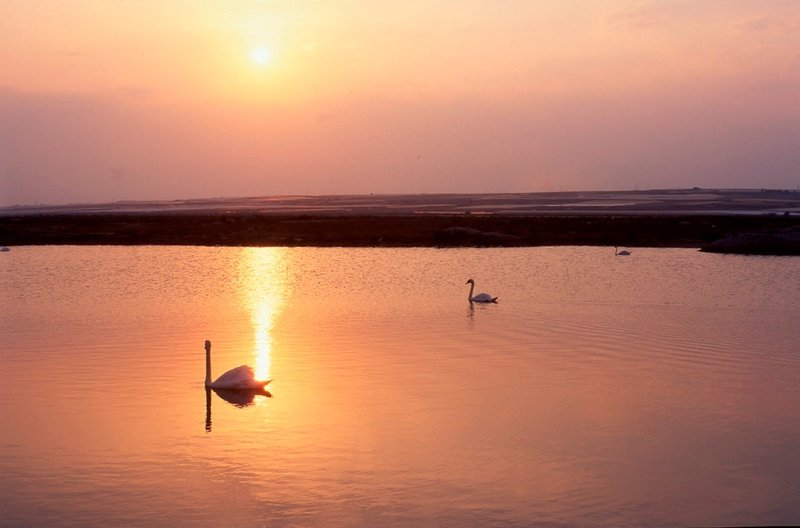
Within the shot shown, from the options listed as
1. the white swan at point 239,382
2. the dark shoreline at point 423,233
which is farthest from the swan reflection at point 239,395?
the dark shoreline at point 423,233

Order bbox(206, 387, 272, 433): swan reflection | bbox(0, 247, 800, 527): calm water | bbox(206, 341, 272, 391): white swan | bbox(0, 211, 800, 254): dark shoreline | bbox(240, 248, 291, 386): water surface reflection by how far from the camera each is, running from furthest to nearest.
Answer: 1. bbox(0, 211, 800, 254): dark shoreline
2. bbox(240, 248, 291, 386): water surface reflection
3. bbox(206, 341, 272, 391): white swan
4. bbox(206, 387, 272, 433): swan reflection
5. bbox(0, 247, 800, 527): calm water

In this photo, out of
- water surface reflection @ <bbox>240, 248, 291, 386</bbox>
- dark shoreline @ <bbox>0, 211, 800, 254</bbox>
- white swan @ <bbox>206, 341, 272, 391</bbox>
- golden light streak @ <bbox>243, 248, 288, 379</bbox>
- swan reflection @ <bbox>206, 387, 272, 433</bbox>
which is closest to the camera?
swan reflection @ <bbox>206, 387, 272, 433</bbox>

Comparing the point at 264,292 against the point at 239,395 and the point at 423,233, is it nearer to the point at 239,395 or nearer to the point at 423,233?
the point at 239,395

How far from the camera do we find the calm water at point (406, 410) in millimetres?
9375

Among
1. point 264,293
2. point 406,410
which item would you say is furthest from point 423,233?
point 406,410

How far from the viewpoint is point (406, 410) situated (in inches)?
507

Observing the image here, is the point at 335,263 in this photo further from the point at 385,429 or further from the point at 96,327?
the point at 385,429

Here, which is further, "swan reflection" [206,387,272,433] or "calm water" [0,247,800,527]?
"swan reflection" [206,387,272,433]

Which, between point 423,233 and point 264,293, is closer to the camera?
point 264,293

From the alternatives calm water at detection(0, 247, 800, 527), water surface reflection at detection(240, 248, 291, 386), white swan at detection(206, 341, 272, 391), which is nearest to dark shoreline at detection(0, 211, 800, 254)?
water surface reflection at detection(240, 248, 291, 386)

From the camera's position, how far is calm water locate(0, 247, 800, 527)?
9375 mm

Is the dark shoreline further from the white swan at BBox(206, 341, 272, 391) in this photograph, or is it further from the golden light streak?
the white swan at BBox(206, 341, 272, 391)

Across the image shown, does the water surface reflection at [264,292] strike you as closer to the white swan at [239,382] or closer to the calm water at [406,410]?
the calm water at [406,410]

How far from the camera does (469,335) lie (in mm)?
19344
